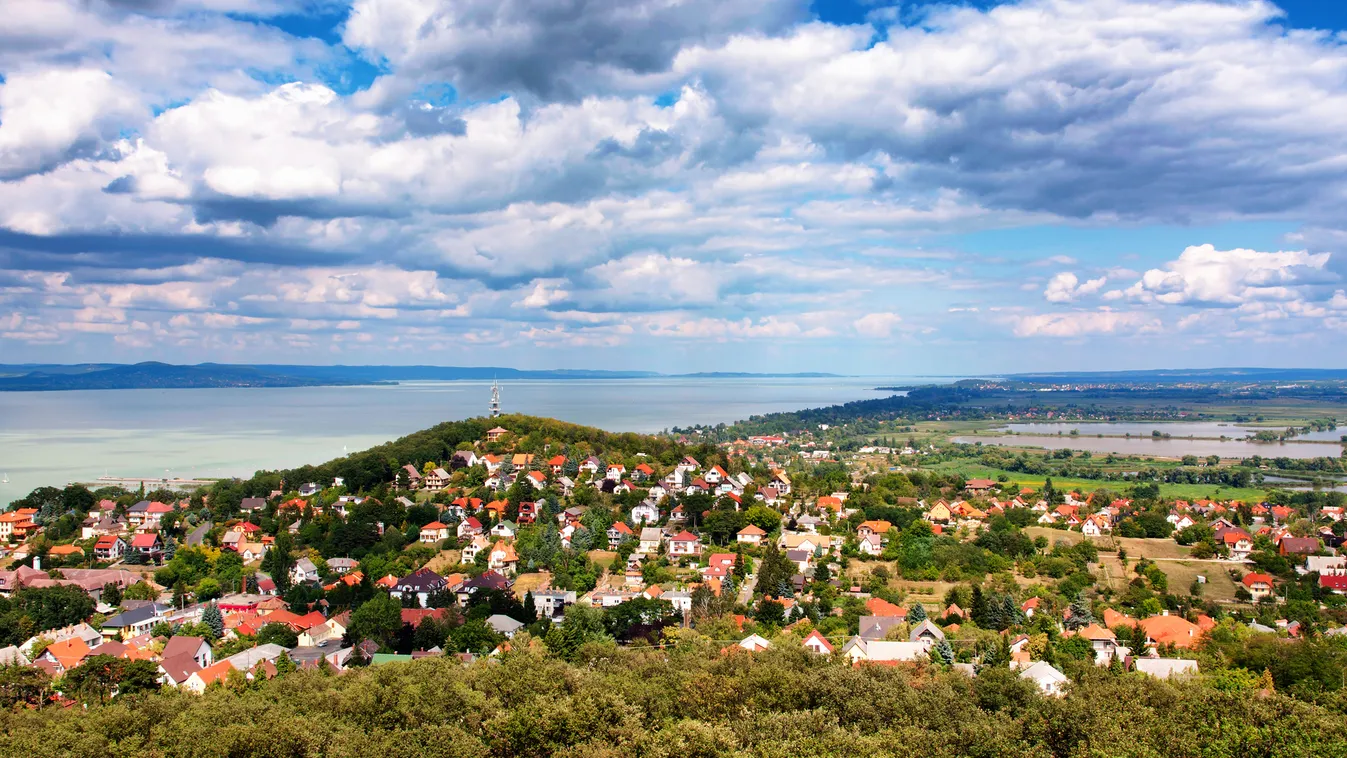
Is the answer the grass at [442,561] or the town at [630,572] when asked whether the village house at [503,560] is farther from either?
the grass at [442,561]

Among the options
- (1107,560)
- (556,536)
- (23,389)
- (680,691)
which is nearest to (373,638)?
(556,536)

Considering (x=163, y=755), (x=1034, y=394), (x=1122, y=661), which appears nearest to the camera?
(x=163, y=755)

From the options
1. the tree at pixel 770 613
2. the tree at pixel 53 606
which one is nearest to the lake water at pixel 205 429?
the tree at pixel 53 606

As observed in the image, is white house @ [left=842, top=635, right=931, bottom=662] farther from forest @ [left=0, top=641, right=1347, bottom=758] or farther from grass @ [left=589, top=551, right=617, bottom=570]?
grass @ [left=589, top=551, right=617, bottom=570]

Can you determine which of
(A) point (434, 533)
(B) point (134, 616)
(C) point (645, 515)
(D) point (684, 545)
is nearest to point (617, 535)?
(C) point (645, 515)

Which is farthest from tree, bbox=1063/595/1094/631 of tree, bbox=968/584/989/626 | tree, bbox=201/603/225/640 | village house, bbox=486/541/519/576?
tree, bbox=201/603/225/640

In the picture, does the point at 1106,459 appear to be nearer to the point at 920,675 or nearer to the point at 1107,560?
the point at 1107,560

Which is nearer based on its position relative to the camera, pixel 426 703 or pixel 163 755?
pixel 163 755
